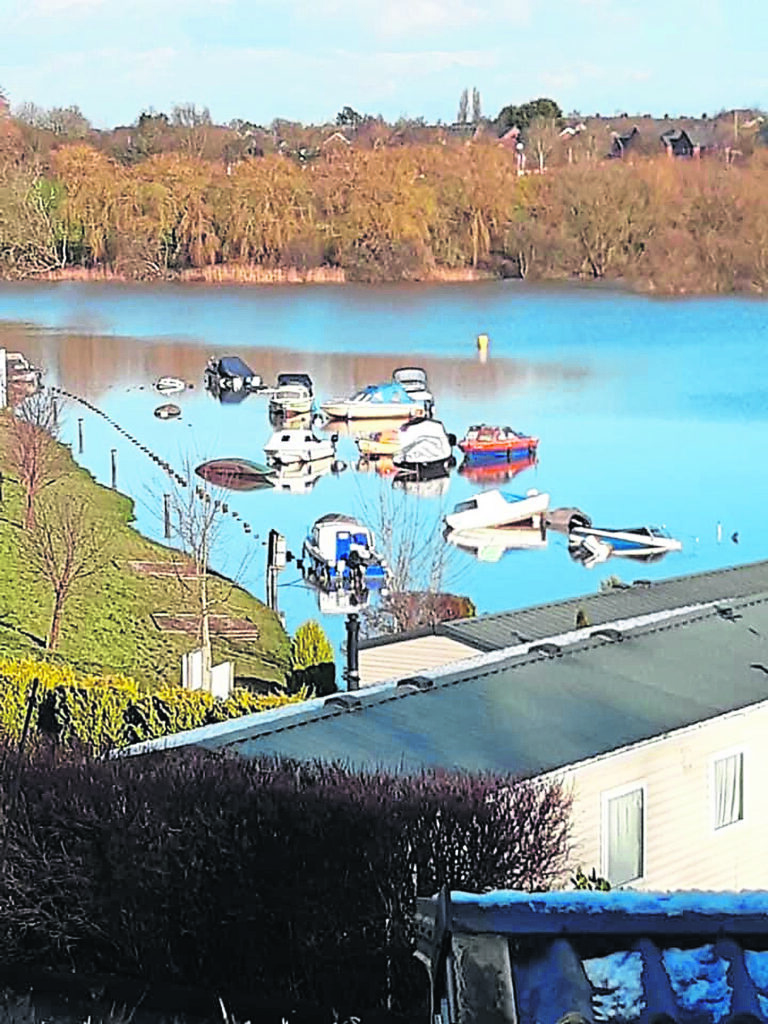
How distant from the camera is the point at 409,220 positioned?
6006cm

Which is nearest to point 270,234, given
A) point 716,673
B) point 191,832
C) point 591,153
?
point 591,153

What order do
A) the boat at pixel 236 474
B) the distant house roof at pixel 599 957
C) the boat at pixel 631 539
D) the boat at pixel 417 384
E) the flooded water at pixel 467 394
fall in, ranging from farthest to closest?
the boat at pixel 417 384 → the boat at pixel 236 474 → the flooded water at pixel 467 394 → the boat at pixel 631 539 → the distant house roof at pixel 599 957

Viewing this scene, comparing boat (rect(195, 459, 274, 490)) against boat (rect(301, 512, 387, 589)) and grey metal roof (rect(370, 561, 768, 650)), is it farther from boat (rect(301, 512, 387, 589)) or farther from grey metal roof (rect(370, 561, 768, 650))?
grey metal roof (rect(370, 561, 768, 650))

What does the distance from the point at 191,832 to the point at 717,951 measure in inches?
103

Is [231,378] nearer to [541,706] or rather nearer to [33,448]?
[33,448]

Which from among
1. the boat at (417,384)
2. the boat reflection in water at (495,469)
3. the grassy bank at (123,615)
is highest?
the grassy bank at (123,615)

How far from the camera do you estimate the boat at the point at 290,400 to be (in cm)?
3599

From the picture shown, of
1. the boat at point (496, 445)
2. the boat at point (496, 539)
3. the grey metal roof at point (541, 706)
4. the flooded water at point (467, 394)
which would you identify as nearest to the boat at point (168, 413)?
the flooded water at point (467, 394)

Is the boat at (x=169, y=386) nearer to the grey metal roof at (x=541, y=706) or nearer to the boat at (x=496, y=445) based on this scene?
the boat at (x=496, y=445)

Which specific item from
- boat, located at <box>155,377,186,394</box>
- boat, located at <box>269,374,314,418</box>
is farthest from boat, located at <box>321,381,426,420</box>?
boat, located at <box>155,377,186,394</box>

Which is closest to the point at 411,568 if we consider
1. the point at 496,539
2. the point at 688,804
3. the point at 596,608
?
the point at 496,539

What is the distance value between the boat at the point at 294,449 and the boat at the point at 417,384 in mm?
5334

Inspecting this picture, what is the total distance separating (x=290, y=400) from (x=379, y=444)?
5.10 metres

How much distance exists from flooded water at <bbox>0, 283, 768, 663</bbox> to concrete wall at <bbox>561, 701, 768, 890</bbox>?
9997mm
